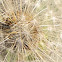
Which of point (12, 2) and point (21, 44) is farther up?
point (12, 2)

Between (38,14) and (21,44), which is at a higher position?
(38,14)

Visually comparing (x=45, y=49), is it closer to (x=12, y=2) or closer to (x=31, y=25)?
(x=31, y=25)

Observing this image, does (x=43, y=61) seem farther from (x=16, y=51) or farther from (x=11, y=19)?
(x=11, y=19)

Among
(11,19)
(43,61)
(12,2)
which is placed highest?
(12,2)

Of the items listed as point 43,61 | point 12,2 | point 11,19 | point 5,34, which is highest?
point 12,2

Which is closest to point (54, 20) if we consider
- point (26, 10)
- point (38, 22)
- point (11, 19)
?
point (38, 22)

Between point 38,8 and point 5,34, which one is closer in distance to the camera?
point 5,34

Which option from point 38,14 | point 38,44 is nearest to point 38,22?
point 38,14
